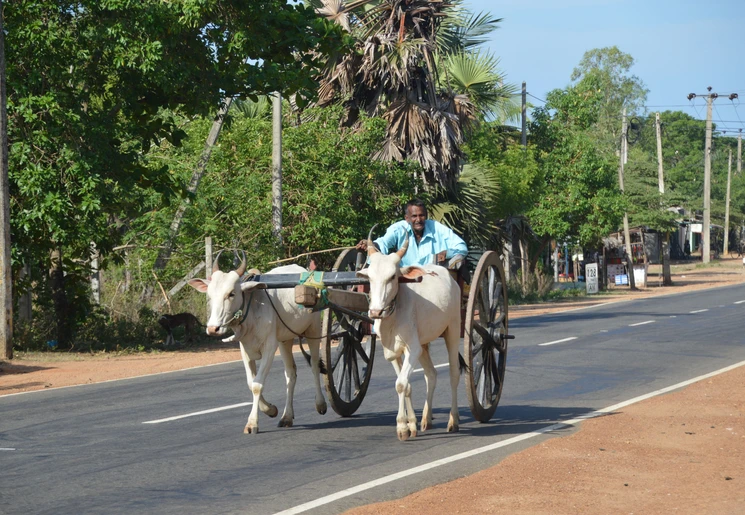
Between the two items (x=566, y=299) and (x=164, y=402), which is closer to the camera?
(x=164, y=402)

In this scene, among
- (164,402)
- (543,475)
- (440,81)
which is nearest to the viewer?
(543,475)

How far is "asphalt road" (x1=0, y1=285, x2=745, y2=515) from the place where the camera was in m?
7.46

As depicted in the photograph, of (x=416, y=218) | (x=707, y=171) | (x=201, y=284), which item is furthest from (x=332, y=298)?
(x=707, y=171)

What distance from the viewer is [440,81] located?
107ft

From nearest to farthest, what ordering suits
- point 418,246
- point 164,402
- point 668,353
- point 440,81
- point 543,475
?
1. point 543,475
2. point 418,246
3. point 164,402
4. point 668,353
5. point 440,81

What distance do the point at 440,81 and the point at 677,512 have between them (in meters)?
26.9

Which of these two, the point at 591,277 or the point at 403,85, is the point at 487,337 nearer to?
the point at 403,85

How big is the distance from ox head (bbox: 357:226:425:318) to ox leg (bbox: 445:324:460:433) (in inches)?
44.3

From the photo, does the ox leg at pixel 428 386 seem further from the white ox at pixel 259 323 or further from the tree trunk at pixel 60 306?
the tree trunk at pixel 60 306

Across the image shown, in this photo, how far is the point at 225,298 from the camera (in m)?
9.00

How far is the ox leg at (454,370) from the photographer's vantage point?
32.4 feet

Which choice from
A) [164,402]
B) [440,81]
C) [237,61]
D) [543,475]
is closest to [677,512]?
[543,475]

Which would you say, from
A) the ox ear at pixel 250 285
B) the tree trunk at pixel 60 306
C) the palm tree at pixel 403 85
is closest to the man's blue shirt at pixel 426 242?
the ox ear at pixel 250 285

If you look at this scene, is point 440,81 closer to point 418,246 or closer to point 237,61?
point 237,61
